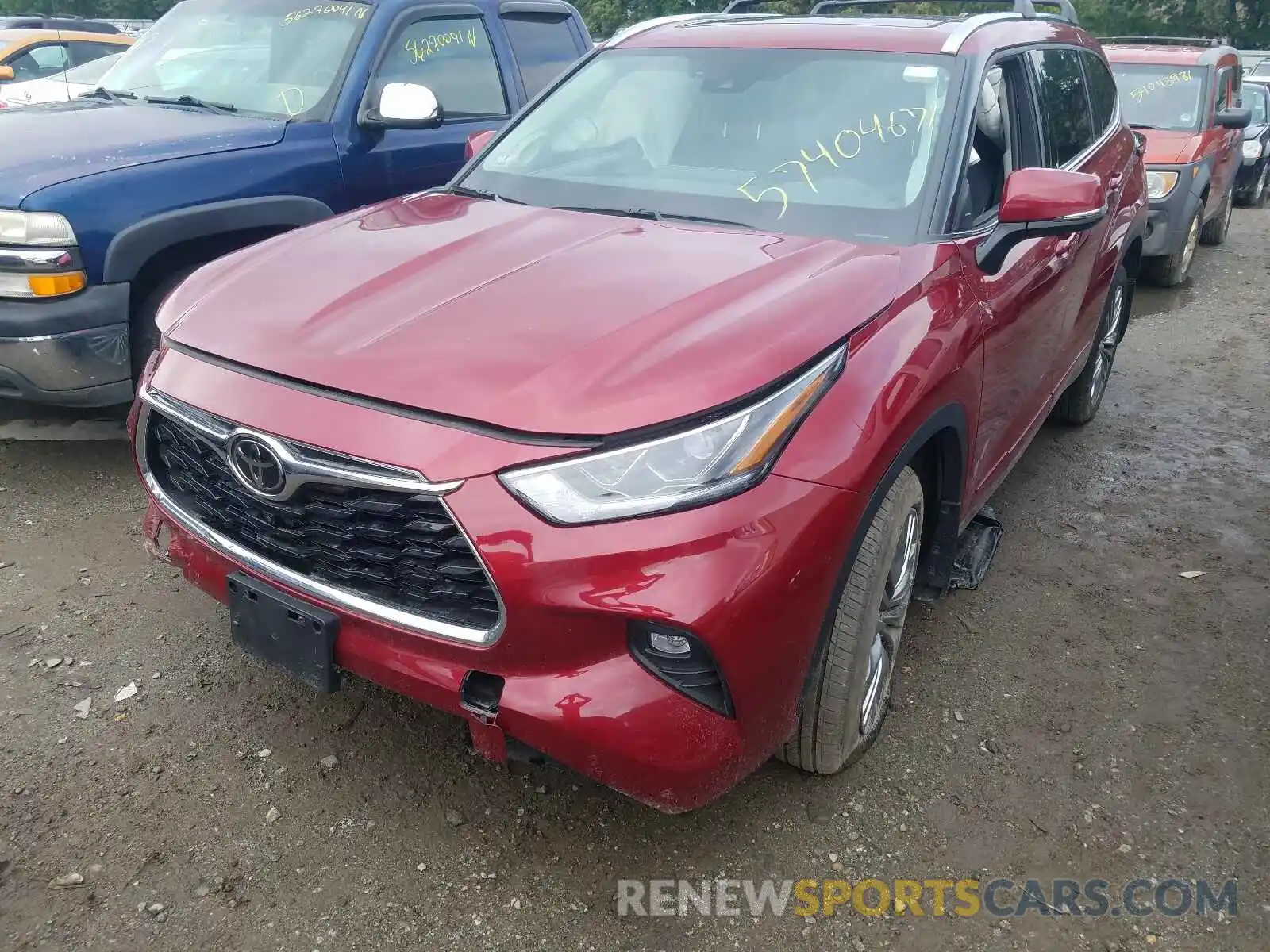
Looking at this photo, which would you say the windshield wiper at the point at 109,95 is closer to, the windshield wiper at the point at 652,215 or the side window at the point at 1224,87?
the windshield wiper at the point at 652,215

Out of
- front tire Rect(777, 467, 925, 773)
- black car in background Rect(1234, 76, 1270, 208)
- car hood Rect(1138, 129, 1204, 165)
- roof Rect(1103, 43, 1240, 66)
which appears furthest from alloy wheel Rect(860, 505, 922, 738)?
black car in background Rect(1234, 76, 1270, 208)

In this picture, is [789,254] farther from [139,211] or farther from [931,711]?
[139,211]

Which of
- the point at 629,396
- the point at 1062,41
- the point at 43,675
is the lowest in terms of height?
the point at 43,675

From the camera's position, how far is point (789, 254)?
2531mm

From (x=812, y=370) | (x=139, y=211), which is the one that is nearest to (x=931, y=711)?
(x=812, y=370)

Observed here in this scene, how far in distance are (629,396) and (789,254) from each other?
81cm

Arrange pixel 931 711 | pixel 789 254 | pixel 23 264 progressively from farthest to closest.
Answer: pixel 23 264, pixel 931 711, pixel 789 254

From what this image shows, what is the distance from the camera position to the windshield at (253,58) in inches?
183

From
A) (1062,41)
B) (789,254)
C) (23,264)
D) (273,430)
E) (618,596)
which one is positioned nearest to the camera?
(618,596)

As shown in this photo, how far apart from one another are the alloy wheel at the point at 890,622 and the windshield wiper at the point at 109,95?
423cm

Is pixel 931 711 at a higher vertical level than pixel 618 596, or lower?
lower

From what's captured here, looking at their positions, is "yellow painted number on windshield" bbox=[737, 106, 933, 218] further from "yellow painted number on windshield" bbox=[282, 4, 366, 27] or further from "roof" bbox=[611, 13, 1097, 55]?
"yellow painted number on windshield" bbox=[282, 4, 366, 27]

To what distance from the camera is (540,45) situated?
5633mm

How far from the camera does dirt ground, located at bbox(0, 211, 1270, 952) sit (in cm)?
219
